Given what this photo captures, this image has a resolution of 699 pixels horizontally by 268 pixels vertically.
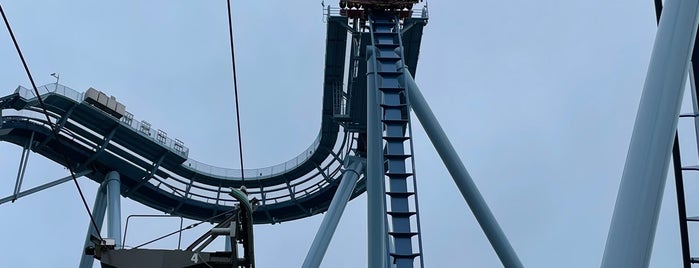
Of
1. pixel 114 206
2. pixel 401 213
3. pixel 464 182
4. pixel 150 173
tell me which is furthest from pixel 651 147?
pixel 150 173

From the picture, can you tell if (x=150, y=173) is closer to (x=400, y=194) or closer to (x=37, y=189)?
(x=37, y=189)

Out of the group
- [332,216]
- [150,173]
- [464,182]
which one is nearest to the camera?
[464,182]

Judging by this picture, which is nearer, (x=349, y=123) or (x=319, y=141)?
(x=349, y=123)

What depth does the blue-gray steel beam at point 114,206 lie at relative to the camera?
24.5m

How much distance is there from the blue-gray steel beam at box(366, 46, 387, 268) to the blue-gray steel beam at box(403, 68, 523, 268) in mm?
1154

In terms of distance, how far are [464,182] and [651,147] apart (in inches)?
536

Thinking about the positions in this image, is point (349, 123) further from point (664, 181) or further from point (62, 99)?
point (664, 181)

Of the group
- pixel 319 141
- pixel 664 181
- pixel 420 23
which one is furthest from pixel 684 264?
pixel 319 141

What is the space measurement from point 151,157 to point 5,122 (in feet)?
17.3

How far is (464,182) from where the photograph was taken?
1888cm

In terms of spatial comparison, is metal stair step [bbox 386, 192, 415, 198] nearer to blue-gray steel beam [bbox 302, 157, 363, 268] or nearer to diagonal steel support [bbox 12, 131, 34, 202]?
blue-gray steel beam [bbox 302, 157, 363, 268]

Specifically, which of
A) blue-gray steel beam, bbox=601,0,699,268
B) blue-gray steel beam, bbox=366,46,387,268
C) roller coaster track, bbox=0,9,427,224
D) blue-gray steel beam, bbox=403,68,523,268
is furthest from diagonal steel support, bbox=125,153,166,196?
blue-gray steel beam, bbox=601,0,699,268

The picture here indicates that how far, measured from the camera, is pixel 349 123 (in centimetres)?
2573

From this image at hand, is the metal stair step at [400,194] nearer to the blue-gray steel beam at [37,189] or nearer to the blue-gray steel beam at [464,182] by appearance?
the blue-gray steel beam at [464,182]
